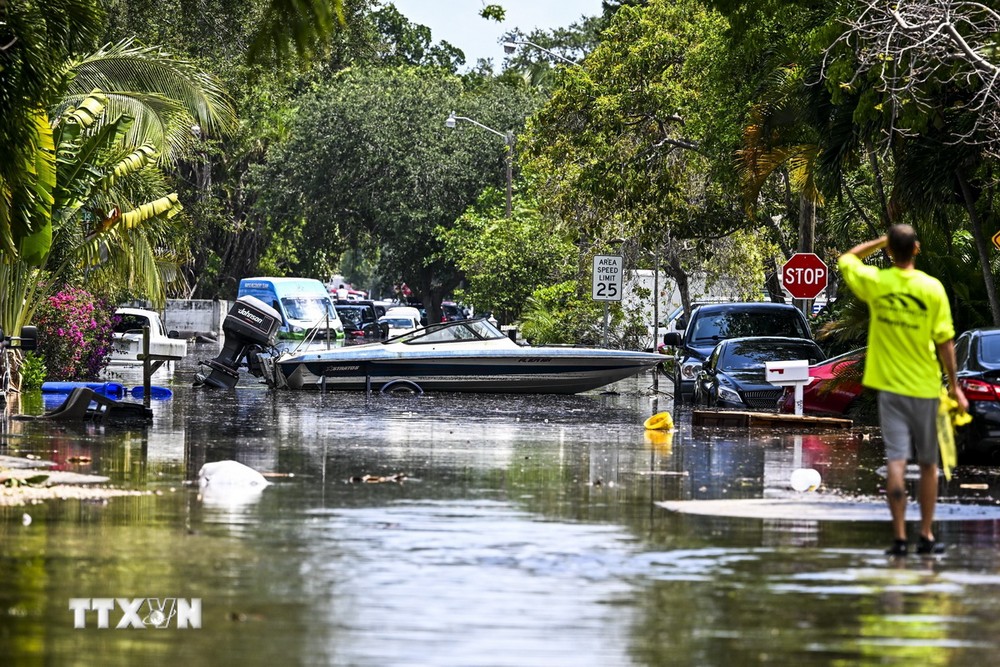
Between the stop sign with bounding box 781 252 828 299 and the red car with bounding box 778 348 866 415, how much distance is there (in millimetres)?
7694

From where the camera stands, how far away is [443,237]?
63469mm

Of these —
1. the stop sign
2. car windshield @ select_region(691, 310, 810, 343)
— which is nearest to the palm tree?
car windshield @ select_region(691, 310, 810, 343)

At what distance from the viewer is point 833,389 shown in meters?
24.0

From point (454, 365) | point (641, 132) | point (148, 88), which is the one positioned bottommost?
point (454, 365)

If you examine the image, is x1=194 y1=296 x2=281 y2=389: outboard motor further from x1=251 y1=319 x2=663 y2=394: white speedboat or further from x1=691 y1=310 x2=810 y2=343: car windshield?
x1=691 y1=310 x2=810 y2=343: car windshield

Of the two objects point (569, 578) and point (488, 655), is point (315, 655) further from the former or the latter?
point (569, 578)

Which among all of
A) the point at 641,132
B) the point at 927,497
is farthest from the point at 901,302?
the point at 641,132

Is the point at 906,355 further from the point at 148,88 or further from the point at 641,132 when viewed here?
the point at 641,132

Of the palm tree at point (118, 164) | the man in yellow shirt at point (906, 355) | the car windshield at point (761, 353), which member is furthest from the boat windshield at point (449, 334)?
the man in yellow shirt at point (906, 355)

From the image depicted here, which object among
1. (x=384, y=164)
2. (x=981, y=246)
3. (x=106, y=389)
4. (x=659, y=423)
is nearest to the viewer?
(x=659, y=423)

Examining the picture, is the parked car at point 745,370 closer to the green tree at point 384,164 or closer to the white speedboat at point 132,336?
the white speedboat at point 132,336

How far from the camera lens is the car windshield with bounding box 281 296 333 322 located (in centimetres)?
5412

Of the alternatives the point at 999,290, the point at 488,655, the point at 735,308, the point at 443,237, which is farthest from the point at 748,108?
the point at 443,237

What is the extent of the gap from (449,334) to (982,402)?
1577 centimetres
